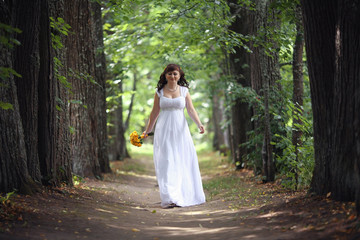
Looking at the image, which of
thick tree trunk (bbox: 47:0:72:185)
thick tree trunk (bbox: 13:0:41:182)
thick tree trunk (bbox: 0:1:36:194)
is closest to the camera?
thick tree trunk (bbox: 0:1:36:194)

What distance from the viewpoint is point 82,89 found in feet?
37.8

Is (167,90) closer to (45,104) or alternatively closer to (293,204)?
(45,104)

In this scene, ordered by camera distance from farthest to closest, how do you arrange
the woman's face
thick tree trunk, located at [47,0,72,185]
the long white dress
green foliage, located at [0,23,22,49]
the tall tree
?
the woman's face → the long white dress → thick tree trunk, located at [47,0,72,185] → the tall tree → green foliage, located at [0,23,22,49]

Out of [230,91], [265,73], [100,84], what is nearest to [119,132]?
[100,84]

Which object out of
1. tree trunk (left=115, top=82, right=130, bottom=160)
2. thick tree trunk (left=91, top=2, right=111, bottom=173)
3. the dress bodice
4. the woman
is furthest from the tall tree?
tree trunk (left=115, top=82, right=130, bottom=160)

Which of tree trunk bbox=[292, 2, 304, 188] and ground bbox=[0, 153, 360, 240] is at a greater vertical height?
tree trunk bbox=[292, 2, 304, 188]

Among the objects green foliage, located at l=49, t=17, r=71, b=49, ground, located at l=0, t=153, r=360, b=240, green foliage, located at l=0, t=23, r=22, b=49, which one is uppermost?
green foliage, located at l=49, t=17, r=71, b=49

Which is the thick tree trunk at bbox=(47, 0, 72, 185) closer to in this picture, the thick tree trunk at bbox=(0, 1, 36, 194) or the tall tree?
the thick tree trunk at bbox=(0, 1, 36, 194)

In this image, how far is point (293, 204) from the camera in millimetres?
6023

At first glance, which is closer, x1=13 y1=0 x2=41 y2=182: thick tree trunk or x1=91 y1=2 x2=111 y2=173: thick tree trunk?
x1=13 y1=0 x2=41 y2=182: thick tree trunk

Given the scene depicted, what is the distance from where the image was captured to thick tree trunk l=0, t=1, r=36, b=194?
5.96 metres

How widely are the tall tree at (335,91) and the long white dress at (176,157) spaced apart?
2.81 meters

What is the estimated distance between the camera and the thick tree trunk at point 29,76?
6699mm

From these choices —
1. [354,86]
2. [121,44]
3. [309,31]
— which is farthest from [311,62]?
[121,44]
